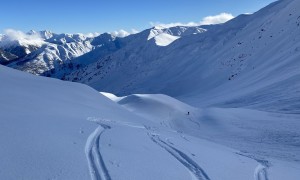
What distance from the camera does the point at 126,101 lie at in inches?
1801

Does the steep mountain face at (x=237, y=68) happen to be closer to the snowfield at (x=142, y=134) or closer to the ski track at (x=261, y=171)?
the snowfield at (x=142, y=134)

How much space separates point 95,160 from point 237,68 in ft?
270

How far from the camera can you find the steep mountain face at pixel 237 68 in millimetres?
44688

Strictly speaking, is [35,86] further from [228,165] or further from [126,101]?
[126,101]

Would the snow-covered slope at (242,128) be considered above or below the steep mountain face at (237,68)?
below

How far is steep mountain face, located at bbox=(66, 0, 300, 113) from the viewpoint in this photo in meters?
44.7

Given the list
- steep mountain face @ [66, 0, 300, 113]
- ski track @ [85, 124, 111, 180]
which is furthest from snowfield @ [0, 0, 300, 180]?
steep mountain face @ [66, 0, 300, 113]

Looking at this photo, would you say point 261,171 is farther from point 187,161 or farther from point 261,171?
point 187,161

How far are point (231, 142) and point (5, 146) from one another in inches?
717

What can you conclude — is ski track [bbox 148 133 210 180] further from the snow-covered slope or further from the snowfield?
the snow-covered slope

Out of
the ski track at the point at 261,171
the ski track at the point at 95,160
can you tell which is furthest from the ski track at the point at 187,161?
the ski track at the point at 95,160

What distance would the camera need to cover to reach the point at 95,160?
32.8 feet

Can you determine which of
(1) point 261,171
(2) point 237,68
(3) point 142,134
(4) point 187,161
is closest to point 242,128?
(3) point 142,134

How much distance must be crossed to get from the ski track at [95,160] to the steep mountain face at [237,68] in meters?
25.2
